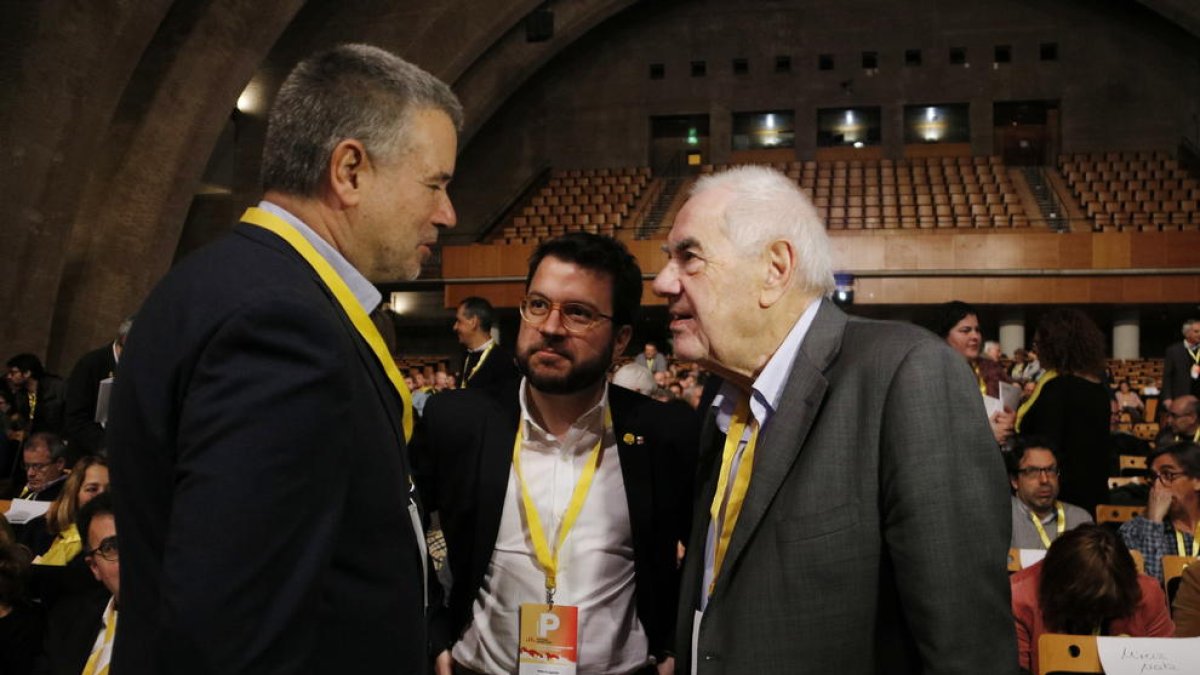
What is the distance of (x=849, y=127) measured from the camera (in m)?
24.2

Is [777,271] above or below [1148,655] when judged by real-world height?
above

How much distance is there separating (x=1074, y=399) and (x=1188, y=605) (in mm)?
1243

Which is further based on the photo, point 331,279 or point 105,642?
point 105,642

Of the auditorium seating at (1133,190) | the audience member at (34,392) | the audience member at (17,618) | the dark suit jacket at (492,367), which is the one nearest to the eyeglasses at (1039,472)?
the dark suit jacket at (492,367)

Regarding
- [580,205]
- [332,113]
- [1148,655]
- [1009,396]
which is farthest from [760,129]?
[332,113]

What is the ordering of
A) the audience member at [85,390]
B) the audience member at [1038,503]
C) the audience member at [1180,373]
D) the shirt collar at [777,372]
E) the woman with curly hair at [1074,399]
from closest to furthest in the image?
the shirt collar at [777,372]
the audience member at [1038,503]
the woman with curly hair at [1074,399]
the audience member at [85,390]
the audience member at [1180,373]

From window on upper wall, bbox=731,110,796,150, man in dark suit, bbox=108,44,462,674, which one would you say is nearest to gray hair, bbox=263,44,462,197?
man in dark suit, bbox=108,44,462,674

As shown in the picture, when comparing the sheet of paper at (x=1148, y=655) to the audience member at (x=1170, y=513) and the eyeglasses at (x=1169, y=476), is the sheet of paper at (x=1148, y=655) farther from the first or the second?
the eyeglasses at (x=1169, y=476)

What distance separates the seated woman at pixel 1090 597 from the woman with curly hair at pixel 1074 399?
53.4 inches

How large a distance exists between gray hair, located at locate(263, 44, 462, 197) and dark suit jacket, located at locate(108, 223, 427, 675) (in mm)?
122

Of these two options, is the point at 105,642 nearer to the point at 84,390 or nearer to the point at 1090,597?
the point at 84,390

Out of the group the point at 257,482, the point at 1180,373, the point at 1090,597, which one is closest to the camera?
the point at 257,482

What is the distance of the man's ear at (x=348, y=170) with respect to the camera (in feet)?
4.02

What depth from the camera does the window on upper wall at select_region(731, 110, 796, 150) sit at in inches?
923
